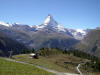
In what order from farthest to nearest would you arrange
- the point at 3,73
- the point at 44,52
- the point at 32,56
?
the point at 44,52 < the point at 32,56 < the point at 3,73

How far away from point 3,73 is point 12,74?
1763mm

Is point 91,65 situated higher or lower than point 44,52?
lower

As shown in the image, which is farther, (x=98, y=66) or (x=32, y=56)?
(x=98, y=66)

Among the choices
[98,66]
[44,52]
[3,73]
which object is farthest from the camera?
[44,52]

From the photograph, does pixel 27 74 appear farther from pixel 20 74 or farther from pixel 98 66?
pixel 98 66

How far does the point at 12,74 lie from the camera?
33125 millimetres

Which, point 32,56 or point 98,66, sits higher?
point 32,56

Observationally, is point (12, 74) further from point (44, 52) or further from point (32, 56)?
point (44, 52)

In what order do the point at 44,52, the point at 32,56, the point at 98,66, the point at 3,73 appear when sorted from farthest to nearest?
1. the point at 44,52
2. the point at 98,66
3. the point at 32,56
4. the point at 3,73

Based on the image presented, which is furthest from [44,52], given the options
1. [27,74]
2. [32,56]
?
[27,74]

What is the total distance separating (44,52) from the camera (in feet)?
506

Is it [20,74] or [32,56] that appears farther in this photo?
[32,56]

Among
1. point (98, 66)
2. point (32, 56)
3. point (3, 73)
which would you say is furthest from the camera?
point (98, 66)

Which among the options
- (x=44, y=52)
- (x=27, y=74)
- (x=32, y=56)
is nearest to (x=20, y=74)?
(x=27, y=74)
